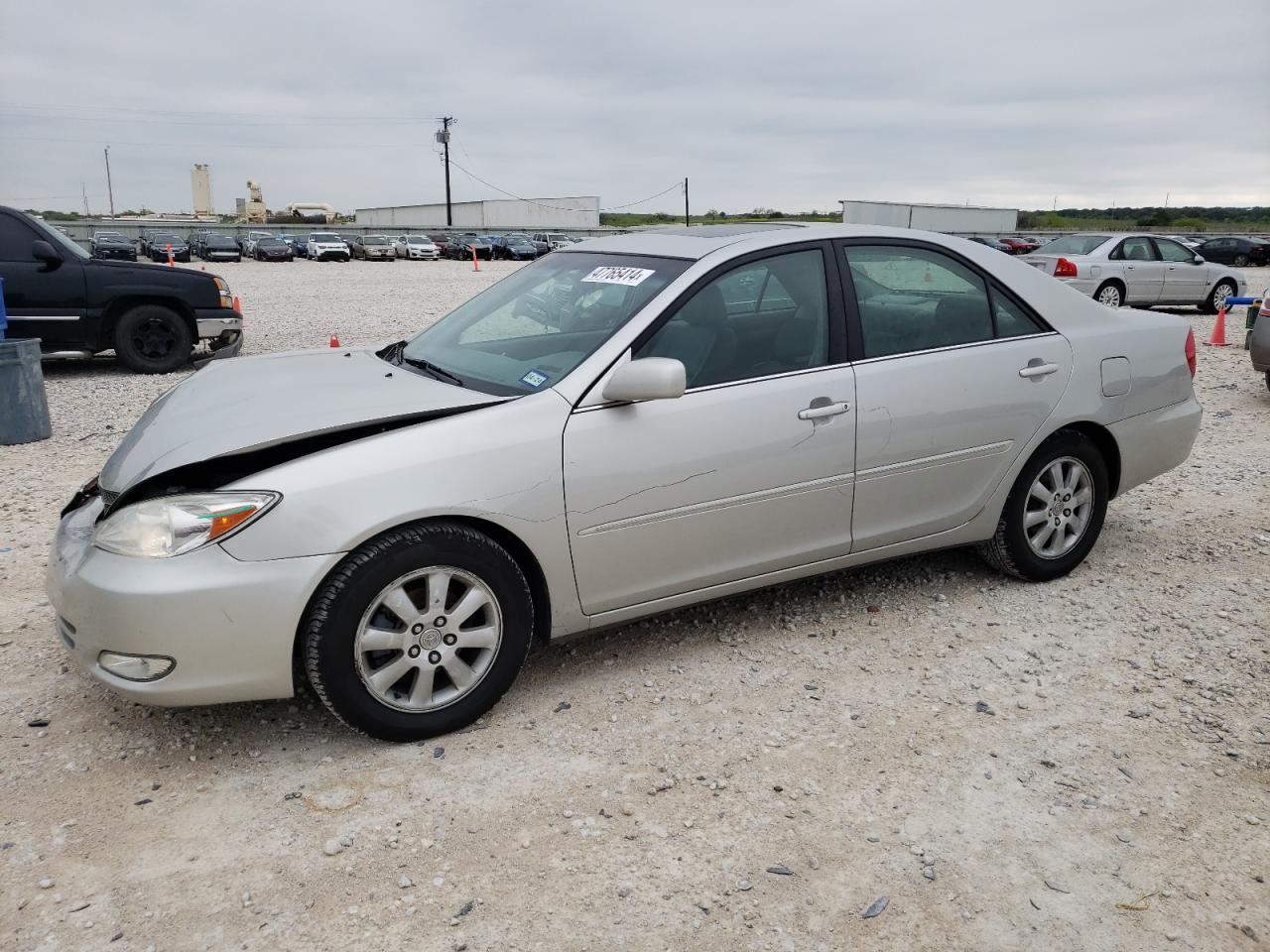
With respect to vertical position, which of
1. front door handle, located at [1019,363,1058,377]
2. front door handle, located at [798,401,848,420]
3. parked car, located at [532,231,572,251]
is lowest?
front door handle, located at [798,401,848,420]

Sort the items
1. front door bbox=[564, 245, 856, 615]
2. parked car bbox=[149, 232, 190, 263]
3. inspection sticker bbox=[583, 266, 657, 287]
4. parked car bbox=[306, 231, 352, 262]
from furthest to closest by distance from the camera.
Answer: parked car bbox=[306, 231, 352, 262]
parked car bbox=[149, 232, 190, 263]
inspection sticker bbox=[583, 266, 657, 287]
front door bbox=[564, 245, 856, 615]

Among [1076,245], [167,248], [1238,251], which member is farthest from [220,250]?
[1238,251]

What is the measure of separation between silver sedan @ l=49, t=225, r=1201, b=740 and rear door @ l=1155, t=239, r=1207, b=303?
47.9 ft

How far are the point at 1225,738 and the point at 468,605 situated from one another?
2.57 meters

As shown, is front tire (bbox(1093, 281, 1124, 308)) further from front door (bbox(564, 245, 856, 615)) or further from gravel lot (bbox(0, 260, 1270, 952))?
front door (bbox(564, 245, 856, 615))

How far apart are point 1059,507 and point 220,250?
44725 mm

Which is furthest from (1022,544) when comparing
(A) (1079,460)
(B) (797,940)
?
(B) (797,940)

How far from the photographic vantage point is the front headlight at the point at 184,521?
9.70 feet

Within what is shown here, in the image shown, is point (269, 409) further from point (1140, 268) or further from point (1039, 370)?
point (1140, 268)

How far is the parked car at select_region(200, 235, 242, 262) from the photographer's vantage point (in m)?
43.3

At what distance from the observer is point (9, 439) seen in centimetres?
750

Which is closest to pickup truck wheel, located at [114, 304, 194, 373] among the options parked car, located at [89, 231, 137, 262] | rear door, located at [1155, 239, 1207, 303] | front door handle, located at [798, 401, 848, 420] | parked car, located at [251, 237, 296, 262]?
front door handle, located at [798, 401, 848, 420]

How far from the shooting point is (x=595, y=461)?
3.38m

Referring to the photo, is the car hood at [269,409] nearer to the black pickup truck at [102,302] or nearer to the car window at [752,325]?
the car window at [752,325]
